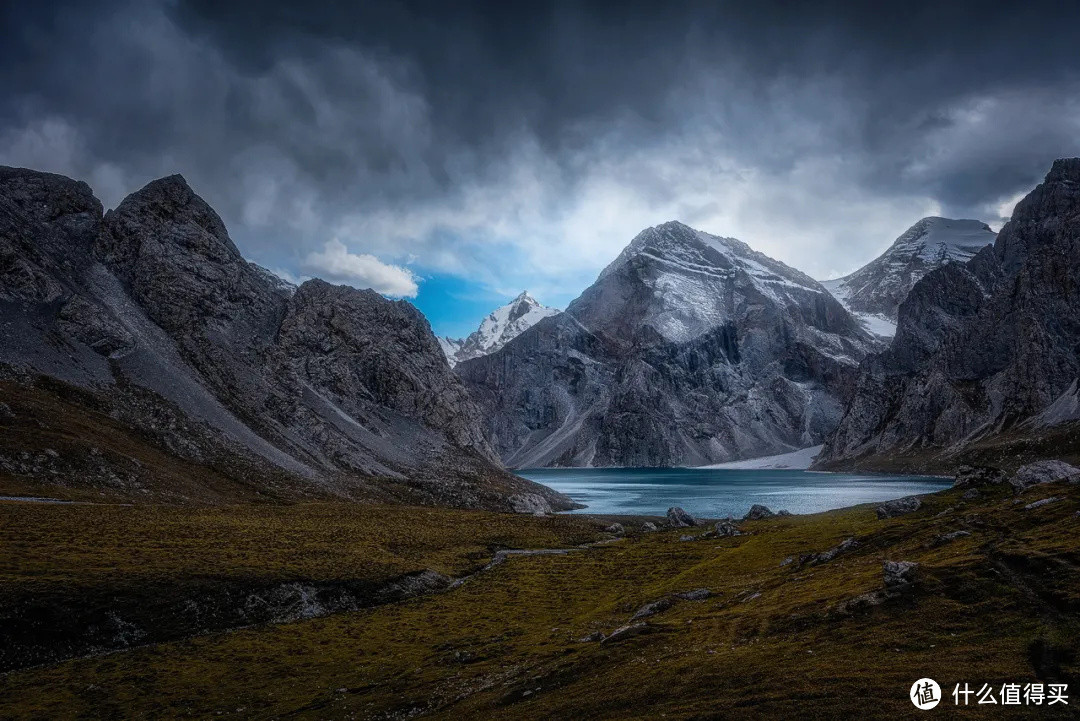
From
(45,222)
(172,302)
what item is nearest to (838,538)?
(172,302)

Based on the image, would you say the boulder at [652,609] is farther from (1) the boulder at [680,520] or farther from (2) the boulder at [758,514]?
(2) the boulder at [758,514]

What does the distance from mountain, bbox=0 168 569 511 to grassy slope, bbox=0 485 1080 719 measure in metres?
39.9

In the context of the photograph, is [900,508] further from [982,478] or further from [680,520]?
[680,520]

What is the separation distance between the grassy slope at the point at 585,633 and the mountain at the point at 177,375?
1569 inches

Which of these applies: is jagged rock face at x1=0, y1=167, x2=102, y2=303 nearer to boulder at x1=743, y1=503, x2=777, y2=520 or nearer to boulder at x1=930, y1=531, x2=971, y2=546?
boulder at x1=743, y1=503, x2=777, y2=520

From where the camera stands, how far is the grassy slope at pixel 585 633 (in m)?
21.1

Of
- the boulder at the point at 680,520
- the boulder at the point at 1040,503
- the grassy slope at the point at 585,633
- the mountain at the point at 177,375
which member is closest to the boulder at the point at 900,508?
the grassy slope at the point at 585,633

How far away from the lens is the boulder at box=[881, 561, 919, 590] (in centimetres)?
2848

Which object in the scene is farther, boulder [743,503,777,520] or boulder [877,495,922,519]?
boulder [743,503,777,520]

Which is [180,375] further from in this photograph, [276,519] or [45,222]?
[276,519]

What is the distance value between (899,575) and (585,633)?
60.0 feet

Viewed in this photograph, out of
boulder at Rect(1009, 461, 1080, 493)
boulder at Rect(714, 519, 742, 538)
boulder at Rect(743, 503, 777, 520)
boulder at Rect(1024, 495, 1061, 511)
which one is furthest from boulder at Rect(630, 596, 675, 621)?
boulder at Rect(743, 503, 777, 520)

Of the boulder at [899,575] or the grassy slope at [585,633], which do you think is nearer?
the grassy slope at [585,633]

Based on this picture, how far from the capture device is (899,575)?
95.6 feet
